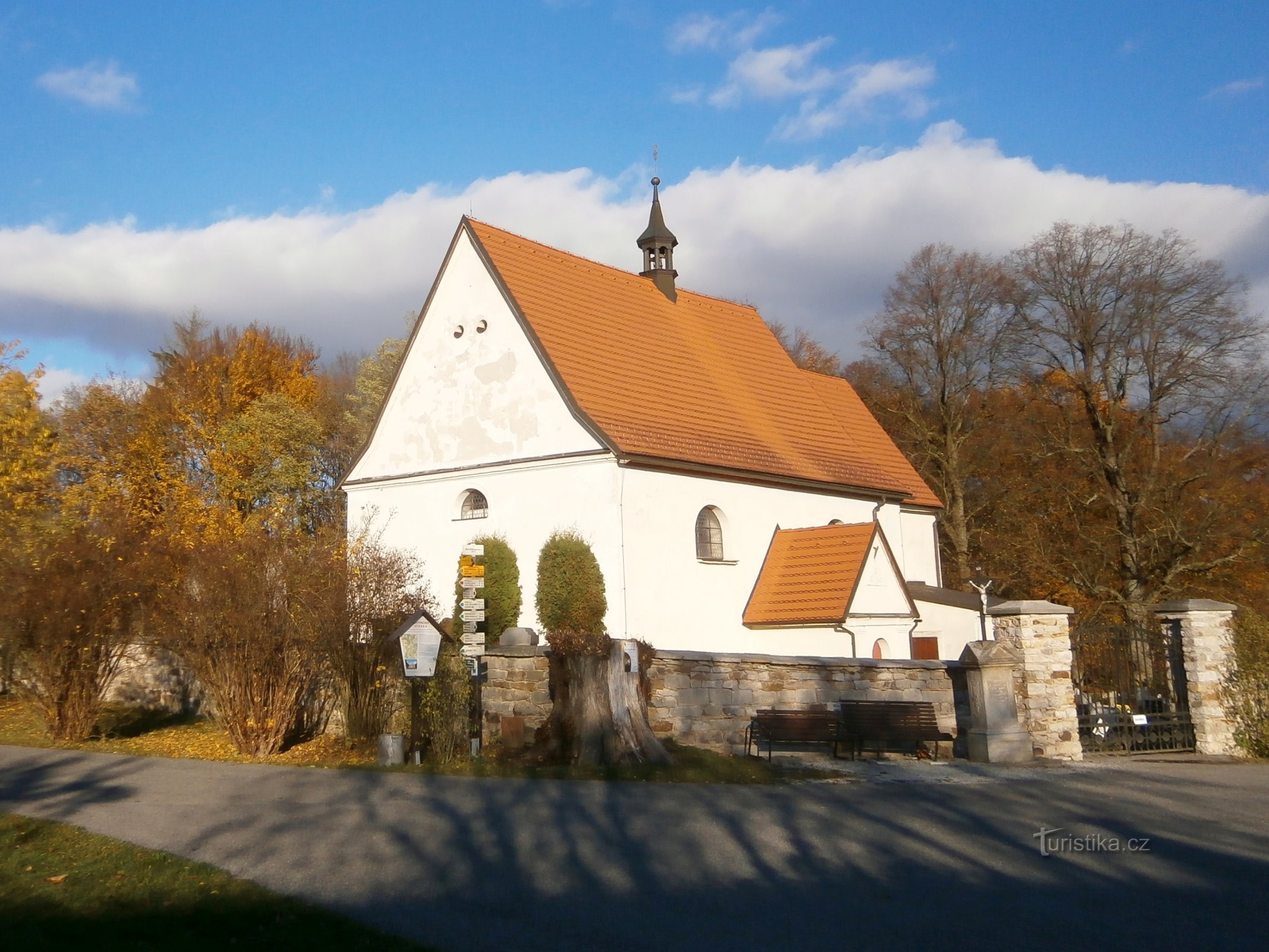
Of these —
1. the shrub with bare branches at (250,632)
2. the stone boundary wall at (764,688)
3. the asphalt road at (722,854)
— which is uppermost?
the shrub with bare branches at (250,632)

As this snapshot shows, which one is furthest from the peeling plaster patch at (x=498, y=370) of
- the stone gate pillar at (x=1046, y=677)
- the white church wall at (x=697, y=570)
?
the stone gate pillar at (x=1046, y=677)

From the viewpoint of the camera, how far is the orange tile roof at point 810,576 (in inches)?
795

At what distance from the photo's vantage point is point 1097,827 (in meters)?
9.24

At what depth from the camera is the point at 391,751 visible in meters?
13.4

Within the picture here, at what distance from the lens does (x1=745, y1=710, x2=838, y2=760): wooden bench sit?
1395cm

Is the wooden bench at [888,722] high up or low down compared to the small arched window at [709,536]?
down

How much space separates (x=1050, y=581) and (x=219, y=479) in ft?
82.3

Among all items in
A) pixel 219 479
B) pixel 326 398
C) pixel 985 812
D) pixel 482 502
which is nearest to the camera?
pixel 985 812

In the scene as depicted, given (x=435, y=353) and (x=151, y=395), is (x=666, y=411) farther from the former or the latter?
(x=151, y=395)

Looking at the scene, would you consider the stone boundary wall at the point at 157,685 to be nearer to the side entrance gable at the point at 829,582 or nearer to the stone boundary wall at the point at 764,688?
the stone boundary wall at the point at 764,688

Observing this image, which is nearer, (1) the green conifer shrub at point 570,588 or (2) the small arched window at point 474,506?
(1) the green conifer shrub at point 570,588

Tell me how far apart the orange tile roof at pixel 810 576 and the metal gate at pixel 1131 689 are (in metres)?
5.02

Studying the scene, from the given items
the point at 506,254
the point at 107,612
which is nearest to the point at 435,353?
the point at 506,254

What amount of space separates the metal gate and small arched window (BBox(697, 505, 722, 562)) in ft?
24.3
